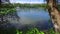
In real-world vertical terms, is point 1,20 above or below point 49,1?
below

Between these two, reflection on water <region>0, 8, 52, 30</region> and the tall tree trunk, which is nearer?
the tall tree trunk

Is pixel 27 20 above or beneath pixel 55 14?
beneath

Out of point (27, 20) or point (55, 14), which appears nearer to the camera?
point (55, 14)

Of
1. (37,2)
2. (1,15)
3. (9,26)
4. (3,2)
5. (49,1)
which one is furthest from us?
(37,2)

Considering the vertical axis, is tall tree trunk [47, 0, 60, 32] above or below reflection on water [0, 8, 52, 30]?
above

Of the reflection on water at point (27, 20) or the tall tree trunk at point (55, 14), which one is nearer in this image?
the tall tree trunk at point (55, 14)

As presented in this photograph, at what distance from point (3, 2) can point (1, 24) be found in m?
2.51

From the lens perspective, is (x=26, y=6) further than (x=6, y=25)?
Yes

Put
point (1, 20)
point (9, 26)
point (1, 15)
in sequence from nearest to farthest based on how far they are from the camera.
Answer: point (9, 26) → point (1, 20) → point (1, 15)

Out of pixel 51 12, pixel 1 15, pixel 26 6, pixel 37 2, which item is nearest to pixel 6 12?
pixel 1 15

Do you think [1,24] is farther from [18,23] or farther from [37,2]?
[37,2]

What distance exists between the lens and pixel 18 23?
594cm

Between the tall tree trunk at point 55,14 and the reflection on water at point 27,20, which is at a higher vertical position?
the tall tree trunk at point 55,14

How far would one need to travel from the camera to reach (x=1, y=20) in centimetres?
589
